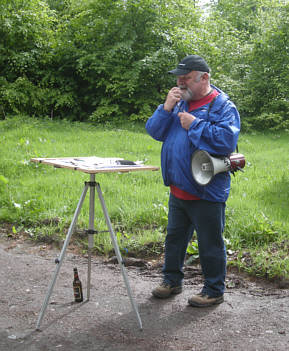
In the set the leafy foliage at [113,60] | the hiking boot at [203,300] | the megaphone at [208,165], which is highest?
the leafy foliage at [113,60]

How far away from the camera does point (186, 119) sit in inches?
149

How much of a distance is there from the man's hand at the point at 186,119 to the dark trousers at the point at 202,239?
0.66 metres

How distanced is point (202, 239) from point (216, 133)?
0.95 metres

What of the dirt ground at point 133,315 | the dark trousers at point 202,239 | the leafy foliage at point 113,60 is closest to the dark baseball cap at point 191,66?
the dark trousers at point 202,239

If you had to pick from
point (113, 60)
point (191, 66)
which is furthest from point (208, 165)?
point (113, 60)

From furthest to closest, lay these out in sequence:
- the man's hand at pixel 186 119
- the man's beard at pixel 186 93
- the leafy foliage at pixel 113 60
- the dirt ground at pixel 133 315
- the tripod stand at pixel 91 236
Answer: the leafy foliage at pixel 113 60, the man's beard at pixel 186 93, the man's hand at pixel 186 119, the tripod stand at pixel 91 236, the dirt ground at pixel 133 315

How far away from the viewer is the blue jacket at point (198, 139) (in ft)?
12.1

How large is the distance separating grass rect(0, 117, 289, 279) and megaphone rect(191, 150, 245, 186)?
56.3 inches

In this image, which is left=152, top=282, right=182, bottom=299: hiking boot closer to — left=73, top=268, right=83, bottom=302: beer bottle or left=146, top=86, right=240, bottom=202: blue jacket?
left=73, top=268, right=83, bottom=302: beer bottle

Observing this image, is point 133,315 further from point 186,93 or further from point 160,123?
point 186,93

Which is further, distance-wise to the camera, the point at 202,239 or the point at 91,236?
the point at 91,236

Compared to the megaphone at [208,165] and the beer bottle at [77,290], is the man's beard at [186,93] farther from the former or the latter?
the beer bottle at [77,290]

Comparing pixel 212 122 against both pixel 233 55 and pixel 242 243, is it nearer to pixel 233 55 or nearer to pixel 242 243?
pixel 242 243

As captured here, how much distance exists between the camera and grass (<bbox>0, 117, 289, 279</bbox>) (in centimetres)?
537
